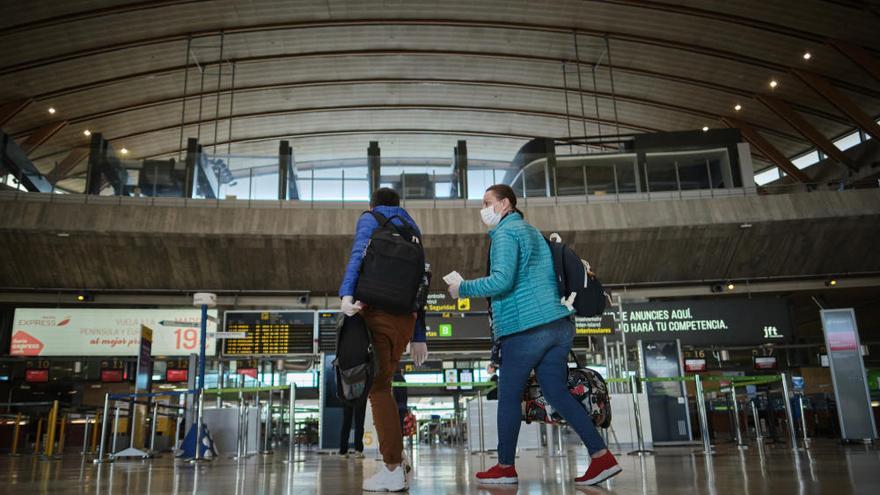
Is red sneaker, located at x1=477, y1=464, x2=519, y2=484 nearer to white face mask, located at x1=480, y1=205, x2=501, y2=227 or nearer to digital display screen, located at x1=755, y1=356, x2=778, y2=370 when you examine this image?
white face mask, located at x1=480, y1=205, x2=501, y2=227

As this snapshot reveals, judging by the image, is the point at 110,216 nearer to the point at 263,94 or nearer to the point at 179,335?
the point at 179,335

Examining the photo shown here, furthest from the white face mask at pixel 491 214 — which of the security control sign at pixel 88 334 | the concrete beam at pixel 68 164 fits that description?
the concrete beam at pixel 68 164

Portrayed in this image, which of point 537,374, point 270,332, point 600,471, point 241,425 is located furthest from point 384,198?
point 270,332

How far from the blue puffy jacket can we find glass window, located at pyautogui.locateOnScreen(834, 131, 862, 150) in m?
24.3

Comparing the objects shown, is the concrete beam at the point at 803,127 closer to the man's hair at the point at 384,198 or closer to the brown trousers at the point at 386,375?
the man's hair at the point at 384,198

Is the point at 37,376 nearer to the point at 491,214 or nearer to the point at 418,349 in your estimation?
the point at 418,349

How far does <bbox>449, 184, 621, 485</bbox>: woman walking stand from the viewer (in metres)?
3.32

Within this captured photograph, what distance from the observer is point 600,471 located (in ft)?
10.3

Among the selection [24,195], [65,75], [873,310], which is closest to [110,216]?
[24,195]

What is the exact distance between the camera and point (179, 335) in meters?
15.7

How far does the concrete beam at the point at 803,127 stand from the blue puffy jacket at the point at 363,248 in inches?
863

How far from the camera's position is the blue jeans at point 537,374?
10.9 feet

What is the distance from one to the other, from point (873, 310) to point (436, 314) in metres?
19.4

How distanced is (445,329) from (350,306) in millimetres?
9344
